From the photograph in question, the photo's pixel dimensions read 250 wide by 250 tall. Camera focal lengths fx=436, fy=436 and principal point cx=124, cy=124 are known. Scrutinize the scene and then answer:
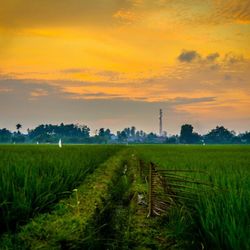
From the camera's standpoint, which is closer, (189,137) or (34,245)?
(34,245)

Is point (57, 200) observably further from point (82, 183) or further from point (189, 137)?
point (189, 137)

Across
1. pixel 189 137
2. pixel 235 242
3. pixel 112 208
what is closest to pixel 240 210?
pixel 235 242

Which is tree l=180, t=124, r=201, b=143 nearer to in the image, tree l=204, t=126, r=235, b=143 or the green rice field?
tree l=204, t=126, r=235, b=143

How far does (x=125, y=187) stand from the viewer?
10055 mm

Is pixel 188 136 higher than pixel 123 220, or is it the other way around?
pixel 188 136

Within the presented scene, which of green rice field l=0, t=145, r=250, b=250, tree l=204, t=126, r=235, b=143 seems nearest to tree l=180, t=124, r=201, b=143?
tree l=204, t=126, r=235, b=143

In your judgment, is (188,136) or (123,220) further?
(188,136)

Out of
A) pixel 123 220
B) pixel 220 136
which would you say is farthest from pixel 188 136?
pixel 123 220

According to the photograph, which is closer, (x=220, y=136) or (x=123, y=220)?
(x=123, y=220)

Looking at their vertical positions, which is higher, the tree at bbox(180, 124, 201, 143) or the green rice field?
the tree at bbox(180, 124, 201, 143)

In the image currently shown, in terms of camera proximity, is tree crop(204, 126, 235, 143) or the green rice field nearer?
the green rice field

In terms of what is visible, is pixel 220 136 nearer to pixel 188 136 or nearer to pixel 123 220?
pixel 188 136

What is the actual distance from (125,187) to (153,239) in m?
5.16

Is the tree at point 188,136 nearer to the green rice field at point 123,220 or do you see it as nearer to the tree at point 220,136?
the tree at point 220,136
